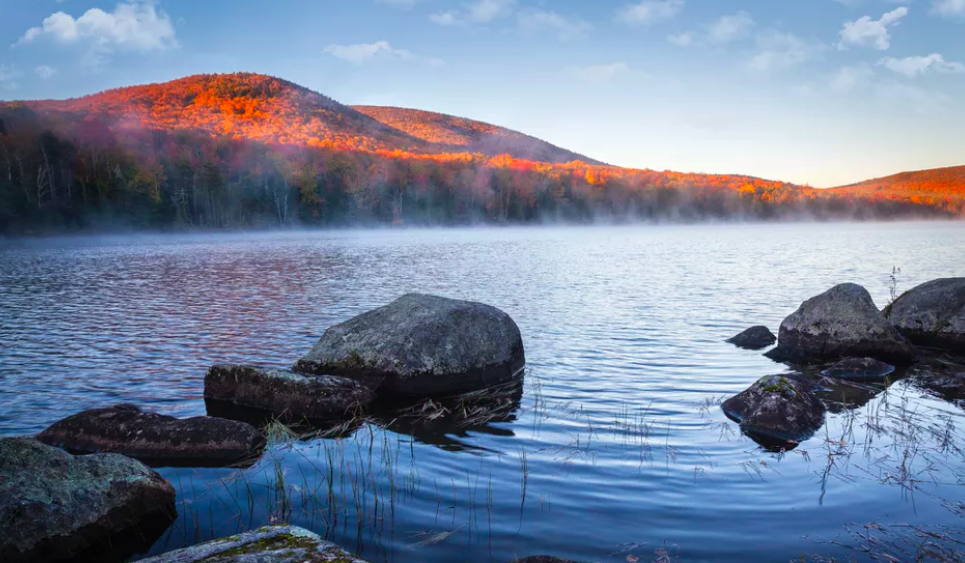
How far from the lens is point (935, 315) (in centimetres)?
1488

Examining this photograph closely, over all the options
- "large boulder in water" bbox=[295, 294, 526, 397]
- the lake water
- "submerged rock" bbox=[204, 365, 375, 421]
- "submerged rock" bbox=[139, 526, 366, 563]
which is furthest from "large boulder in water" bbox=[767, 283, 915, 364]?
"submerged rock" bbox=[139, 526, 366, 563]

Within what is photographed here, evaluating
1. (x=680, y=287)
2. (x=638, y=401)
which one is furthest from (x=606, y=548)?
(x=680, y=287)

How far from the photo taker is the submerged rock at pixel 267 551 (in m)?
3.88

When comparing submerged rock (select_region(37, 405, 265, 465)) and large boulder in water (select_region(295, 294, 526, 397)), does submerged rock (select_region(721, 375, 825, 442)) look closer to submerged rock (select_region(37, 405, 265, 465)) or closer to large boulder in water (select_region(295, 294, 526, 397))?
large boulder in water (select_region(295, 294, 526, 397))

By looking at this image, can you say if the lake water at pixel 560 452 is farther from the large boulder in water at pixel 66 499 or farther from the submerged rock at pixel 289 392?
the submerged rock at pixel 289 392

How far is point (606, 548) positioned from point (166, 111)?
7915 inches

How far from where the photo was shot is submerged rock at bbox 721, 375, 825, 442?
8594 millimetres

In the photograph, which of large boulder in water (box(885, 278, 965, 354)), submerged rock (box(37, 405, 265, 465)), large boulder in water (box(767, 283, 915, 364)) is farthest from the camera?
large boulder in water (box(885, 278, 965, 354))

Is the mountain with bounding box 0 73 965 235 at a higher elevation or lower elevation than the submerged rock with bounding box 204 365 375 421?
higher

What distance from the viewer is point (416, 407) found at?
10320 millimetres

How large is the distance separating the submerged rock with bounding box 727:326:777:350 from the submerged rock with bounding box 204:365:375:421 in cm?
1009

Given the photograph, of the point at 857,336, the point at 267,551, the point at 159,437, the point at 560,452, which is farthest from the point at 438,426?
the point at 857,336

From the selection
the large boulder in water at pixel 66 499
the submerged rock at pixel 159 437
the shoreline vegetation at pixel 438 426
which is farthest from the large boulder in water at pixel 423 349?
the large boulder in water at pixel 66 499

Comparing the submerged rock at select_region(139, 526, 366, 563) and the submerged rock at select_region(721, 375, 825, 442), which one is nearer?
the submerged rock at select_region(139, 526, 366, 563)
